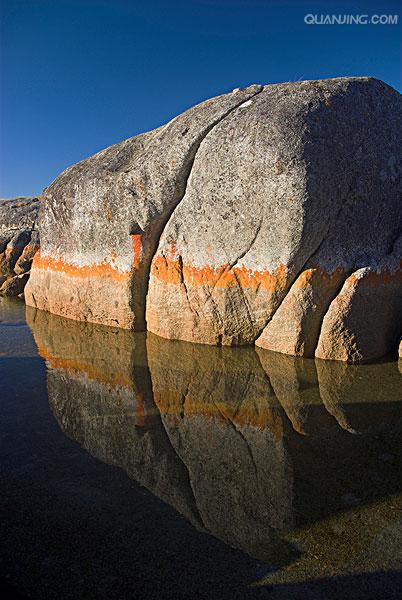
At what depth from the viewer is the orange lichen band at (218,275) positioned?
18.5 ft

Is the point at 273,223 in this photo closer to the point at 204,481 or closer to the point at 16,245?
the point at 204,481

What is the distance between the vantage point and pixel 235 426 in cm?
379

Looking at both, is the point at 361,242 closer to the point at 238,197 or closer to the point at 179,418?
the point at 238,197

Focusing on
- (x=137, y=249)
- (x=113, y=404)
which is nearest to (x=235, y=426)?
(x=113, y=404)

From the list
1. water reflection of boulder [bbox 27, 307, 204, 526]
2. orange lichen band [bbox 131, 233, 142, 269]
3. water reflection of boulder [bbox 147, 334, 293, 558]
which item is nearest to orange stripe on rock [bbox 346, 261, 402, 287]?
water reflection of boulder [bbox 147, 334, 293, 558]

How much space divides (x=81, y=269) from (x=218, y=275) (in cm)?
308

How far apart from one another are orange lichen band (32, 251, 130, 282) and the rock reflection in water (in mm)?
1525

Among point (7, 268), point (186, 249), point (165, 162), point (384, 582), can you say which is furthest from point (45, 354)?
point (7, 268)

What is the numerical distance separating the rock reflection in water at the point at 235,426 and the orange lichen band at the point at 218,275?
3.06ft

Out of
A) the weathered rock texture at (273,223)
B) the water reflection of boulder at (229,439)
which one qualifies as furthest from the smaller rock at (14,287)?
the water reflection of boulder at (229,439)

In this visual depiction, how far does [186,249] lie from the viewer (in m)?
6.42

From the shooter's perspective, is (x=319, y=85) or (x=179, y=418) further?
(x=319, y=85)

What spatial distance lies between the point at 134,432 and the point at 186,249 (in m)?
3.33

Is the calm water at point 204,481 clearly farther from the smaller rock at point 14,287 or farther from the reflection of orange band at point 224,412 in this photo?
the smaller rock at point 14,287
